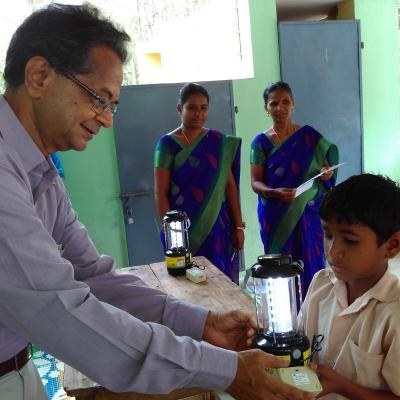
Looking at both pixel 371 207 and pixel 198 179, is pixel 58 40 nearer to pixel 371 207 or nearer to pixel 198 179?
pixel 371 207

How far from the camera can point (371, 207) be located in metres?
1.20

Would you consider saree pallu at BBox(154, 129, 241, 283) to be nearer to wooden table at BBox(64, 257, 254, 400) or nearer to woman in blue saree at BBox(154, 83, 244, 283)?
woman in blue saree at BBox(154, 83, 244, 283)

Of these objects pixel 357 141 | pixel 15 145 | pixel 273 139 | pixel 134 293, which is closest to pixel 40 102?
pixel 15 145

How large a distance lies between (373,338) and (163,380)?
56cm

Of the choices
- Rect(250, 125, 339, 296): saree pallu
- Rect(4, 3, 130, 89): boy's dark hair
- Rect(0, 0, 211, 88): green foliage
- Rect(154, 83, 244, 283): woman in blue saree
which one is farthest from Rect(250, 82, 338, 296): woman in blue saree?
Rect(4, 3, 130, 89): boy's dark hair

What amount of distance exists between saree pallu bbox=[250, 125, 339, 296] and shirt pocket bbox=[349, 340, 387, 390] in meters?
1.74

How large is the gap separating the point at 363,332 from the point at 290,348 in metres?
0.30

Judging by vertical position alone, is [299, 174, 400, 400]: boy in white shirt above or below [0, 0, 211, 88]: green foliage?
below

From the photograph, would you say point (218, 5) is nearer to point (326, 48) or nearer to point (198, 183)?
point (326, 48)

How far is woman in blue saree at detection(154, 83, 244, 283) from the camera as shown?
2.70m

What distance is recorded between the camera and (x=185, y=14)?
4.11 metres

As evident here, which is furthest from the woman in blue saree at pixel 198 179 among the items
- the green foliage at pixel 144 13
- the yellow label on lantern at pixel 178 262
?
the green foliage at pixel 144 13

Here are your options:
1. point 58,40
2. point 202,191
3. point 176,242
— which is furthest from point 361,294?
point 202,191

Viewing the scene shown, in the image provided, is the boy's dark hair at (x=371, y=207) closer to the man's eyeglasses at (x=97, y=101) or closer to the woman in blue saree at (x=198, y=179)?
the man's eyeglasses at (x=97, y=101)
